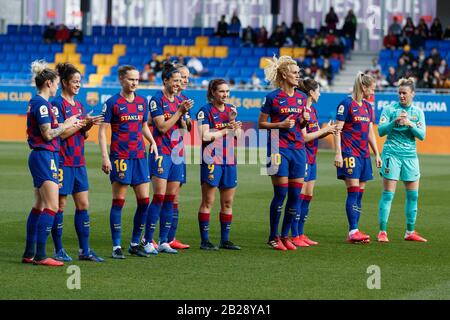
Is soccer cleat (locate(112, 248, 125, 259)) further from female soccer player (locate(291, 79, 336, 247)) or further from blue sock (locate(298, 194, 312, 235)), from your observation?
blue sock (locate(298, 194, 312, 235))

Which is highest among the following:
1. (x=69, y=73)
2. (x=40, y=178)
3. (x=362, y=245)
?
(x=69, y=73)

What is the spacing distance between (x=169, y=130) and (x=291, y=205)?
5.30 ft

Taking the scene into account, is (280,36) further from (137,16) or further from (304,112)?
(304,112)

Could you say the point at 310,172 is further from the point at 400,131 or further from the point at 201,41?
the point at 201,41

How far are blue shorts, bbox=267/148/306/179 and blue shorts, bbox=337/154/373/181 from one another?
96 cm

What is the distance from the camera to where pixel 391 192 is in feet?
41.3

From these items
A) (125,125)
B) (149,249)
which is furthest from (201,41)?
(125,125)

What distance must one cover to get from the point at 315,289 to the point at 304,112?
10.1 ft

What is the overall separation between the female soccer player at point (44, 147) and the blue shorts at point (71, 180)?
0.93 feet

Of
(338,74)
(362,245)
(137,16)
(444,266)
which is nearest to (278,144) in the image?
(362,245)

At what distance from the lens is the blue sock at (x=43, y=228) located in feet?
32.8

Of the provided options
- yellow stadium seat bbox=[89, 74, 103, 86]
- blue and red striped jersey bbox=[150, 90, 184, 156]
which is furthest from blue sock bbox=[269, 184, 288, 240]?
yellow stadium seat bbox=[89, 74, 103, 86]

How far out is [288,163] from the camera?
11.6m

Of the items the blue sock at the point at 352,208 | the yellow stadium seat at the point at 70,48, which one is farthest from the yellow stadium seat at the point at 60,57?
the blue sock at the point at 352,208
